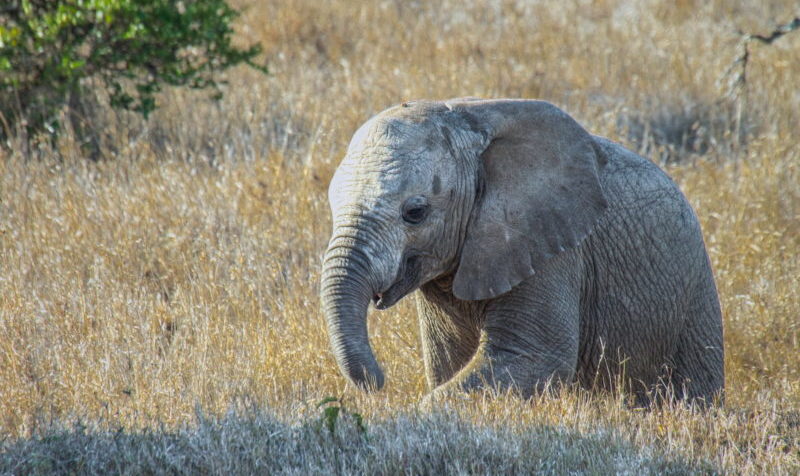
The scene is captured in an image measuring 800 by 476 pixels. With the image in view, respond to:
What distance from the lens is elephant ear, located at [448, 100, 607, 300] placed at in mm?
5223

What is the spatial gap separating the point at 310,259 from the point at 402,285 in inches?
106

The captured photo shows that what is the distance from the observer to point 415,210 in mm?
5023

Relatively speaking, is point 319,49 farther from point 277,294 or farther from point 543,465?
point 543,465

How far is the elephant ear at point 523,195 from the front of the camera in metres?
5.22

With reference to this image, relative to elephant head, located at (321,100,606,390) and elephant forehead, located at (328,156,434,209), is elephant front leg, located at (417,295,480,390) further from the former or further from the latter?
elephant forehead, located at (328,156,434,209)

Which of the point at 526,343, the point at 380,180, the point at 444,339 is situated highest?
the point at 380,180

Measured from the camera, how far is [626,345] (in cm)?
589

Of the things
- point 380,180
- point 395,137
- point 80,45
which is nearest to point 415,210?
point 380,180

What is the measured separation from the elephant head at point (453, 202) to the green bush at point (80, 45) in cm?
495

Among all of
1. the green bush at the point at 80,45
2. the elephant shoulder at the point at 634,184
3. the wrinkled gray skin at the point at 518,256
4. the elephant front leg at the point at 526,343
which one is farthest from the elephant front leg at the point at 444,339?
the green bush at the point at 80,45

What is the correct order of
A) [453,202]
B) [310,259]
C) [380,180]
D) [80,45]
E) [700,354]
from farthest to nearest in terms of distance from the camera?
[80,45], [310,259], [700,354], [453,202], [380,180]

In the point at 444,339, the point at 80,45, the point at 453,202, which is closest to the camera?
the point at 453,202

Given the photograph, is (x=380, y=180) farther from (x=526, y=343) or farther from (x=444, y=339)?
(x=444, y=339)

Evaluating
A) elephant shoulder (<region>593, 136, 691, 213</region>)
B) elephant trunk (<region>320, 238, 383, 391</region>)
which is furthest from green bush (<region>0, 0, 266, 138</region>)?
elephant trunk (<region>320, 238, 383, 391</region>)
